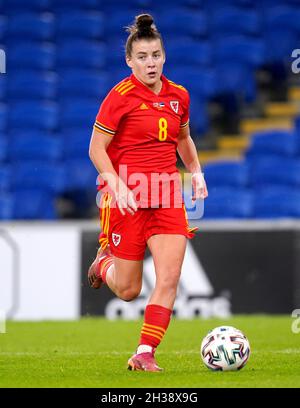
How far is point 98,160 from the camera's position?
660cm

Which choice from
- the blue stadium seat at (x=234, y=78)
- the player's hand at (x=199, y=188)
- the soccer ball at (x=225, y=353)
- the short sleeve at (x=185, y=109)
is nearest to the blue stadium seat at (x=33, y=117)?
the blue stadium seat at (x=234, y=78)

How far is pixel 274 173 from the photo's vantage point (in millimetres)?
14094

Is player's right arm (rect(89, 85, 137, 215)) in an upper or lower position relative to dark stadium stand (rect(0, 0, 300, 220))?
lower

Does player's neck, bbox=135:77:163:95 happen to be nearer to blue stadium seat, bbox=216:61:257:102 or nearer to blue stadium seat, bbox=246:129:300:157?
blue stadium seat, bbox=246:129:300:157

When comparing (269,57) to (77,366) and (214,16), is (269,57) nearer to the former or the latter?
(214,16)

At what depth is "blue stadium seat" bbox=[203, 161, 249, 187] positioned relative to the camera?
13.9 meters

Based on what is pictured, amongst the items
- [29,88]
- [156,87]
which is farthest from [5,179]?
[156,87]

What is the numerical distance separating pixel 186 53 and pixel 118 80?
41.4 inches

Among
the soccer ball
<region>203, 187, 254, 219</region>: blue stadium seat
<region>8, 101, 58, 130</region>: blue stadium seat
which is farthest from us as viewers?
<region>8, 101, 58, 130</region>: blue stadium seat

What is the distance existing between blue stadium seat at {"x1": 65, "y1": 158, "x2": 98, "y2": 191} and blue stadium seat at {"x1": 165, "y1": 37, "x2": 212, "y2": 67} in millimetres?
2203

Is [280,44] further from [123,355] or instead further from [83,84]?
[123,355]

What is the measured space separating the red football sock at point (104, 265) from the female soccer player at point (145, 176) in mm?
352

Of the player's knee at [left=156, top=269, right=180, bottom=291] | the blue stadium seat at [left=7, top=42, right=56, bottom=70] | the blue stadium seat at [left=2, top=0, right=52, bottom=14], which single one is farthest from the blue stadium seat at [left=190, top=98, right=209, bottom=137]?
the player's knee at [left=156, top=269, right=180, bottom=291]

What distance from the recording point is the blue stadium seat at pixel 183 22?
15.8m
